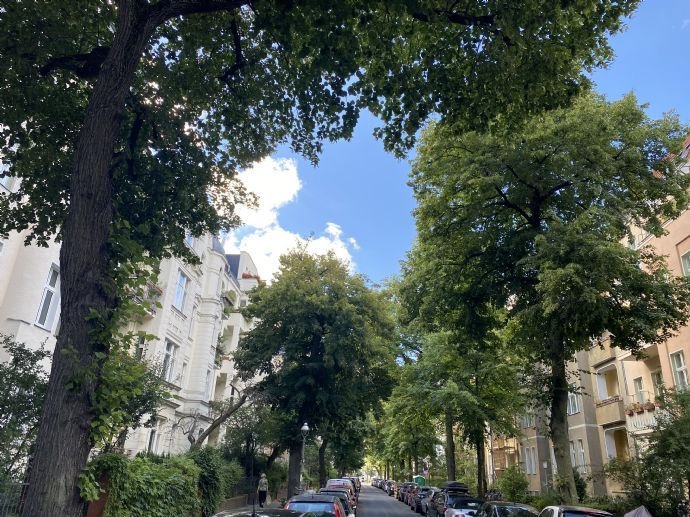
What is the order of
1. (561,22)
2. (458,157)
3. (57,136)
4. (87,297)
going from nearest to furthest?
(87,297) < (561,22) < (57,136) < (458,157)

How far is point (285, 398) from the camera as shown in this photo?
26703 millimetres

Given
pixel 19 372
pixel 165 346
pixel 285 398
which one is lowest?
pixel 19 372

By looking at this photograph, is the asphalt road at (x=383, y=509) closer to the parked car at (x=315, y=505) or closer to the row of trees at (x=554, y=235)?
the row of trees at (x=554, y=235)

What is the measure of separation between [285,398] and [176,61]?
63.7 feet

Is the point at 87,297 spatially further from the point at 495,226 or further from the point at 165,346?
the point at 165,346

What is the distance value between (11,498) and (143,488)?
11.2 ft

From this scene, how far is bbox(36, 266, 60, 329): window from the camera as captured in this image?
1702 centimetres

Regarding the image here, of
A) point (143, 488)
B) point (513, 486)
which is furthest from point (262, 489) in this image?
point (143, 488)

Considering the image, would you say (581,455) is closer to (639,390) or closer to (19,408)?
(639,390)

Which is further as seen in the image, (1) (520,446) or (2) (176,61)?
(1) (520,446)

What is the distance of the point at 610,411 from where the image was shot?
2628 centimetres

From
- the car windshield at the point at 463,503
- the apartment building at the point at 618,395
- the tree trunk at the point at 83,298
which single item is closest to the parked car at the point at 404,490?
the apartment building at the point at 618,395

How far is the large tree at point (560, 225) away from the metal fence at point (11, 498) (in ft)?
39.1

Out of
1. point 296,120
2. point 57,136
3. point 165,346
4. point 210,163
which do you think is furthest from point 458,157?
point 165,346
